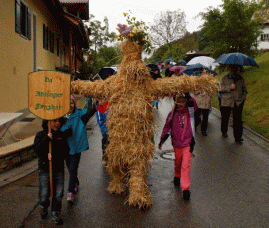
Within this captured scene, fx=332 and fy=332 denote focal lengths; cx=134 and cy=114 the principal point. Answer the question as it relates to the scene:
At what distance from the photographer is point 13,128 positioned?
9461 millimetres

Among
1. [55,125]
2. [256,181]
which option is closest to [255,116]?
[256,181]

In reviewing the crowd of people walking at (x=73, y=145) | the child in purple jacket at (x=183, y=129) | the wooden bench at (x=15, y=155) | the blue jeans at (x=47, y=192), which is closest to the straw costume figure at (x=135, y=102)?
the crowd of people walking at (x=73, y=145)

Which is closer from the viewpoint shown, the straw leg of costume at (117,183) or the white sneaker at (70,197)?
the white sneaker at (70,197)

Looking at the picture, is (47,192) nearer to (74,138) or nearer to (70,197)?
(70,197)

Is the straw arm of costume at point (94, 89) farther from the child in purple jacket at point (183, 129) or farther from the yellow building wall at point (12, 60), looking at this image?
the yellow building wall at point (12, 60)

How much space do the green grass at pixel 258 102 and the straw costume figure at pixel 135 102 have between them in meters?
6.32

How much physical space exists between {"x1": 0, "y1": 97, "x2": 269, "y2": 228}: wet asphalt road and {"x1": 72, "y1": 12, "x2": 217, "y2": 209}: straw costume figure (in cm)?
31

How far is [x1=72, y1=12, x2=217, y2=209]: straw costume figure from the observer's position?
4527 mm

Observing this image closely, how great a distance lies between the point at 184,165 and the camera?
5.05 meters

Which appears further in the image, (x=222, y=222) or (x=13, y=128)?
(x=13, y=128)

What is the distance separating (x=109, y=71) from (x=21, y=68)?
22.3 ft

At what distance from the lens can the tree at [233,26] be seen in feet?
70.2

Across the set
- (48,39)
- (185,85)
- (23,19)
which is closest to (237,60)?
(185,85)

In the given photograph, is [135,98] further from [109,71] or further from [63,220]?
[109,71]
